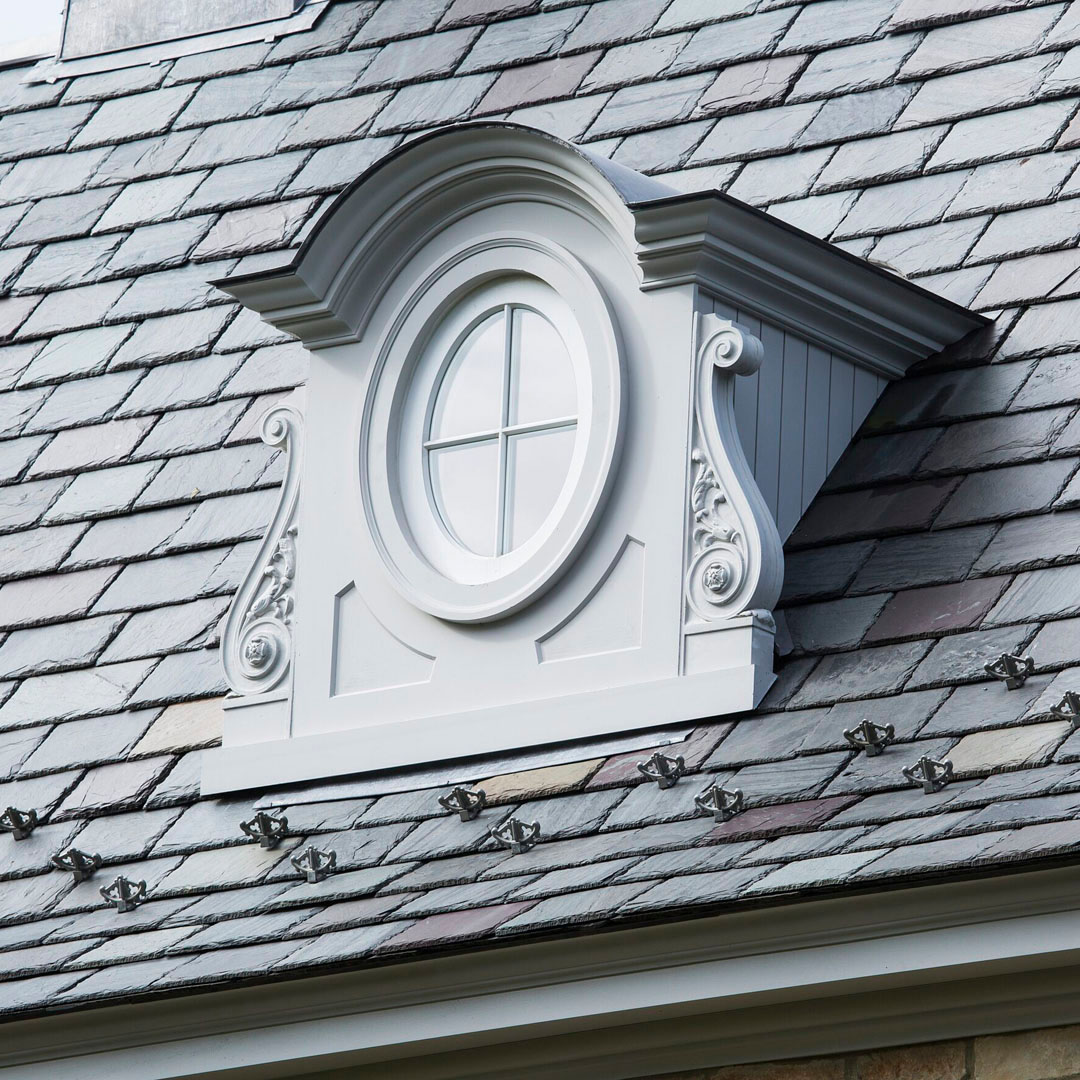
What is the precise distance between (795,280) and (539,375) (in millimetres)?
649

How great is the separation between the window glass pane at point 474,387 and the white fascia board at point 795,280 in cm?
49

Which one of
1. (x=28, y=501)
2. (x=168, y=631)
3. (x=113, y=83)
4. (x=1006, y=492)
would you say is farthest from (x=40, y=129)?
(x=1006, y=492)

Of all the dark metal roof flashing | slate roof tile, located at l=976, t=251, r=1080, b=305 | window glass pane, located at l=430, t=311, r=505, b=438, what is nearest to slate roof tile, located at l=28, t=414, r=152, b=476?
window glass pane, located at l=430, t=311, r=505, b=438

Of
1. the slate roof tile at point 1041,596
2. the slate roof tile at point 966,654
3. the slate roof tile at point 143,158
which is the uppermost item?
the slate roof tile at point 143,158

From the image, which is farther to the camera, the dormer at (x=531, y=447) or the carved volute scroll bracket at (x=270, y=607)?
the carved volute scroll bracket at (x=270, y=607)

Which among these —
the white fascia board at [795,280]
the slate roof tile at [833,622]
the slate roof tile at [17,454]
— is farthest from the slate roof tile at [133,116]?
the slate roof tile at [833,622]

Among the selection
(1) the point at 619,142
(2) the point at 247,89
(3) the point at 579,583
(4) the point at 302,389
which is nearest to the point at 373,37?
(2) the point at 247,89

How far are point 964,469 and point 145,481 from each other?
7.88 ft

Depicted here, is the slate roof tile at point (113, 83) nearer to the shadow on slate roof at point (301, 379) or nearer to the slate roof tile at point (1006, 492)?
the shadow on slate roof at point (301, 379)

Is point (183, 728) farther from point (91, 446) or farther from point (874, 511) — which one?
point (874, 511)

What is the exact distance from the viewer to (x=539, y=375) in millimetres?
5754

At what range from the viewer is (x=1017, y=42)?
20.3ft

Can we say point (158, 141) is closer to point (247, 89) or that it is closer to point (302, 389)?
point (247, 89)

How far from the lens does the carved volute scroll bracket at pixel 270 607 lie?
5844 mm
